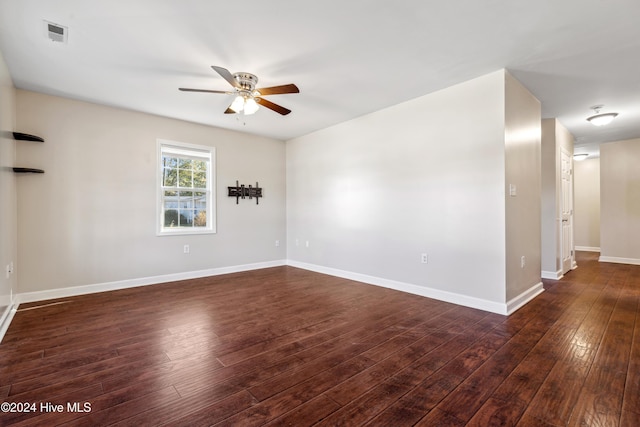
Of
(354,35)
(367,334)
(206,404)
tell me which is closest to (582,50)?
(354,35)

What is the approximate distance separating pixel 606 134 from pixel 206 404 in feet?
24.9

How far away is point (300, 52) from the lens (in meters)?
2.65

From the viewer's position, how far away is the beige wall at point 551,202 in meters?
4.49

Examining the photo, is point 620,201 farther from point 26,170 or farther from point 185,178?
point 26,170

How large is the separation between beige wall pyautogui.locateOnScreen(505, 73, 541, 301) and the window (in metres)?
4.31

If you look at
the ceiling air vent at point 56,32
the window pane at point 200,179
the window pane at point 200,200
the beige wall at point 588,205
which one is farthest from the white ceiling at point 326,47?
the beige wall at point 588,205

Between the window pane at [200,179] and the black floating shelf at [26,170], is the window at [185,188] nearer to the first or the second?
the window pane at [200,179]

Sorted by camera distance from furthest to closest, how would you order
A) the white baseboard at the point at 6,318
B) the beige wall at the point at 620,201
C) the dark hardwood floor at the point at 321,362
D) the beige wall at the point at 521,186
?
1. the beige wall at the point at 620,201
2. the beige wall at the point at 521,186
3. the white baseboard at the point at 6,318
4. the dark hardwood floor at the point at 321,362

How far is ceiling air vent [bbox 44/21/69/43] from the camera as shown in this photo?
7.41 feet

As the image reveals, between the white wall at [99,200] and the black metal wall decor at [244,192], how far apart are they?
120 millimetres

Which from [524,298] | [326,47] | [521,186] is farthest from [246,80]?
[524,298]

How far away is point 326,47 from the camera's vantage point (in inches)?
101

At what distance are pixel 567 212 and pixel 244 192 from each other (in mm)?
5730

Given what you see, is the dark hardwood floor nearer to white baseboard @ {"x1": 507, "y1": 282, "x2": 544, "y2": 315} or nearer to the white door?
white baseboard @ {"x1": 507, "y1": 282, "x2": 544, "y2": 315}
